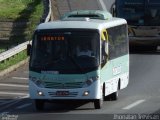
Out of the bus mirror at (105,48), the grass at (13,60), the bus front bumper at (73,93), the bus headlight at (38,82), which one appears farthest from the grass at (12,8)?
the bus front bumper at (73,93)

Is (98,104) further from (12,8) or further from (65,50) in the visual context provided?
(12,8)

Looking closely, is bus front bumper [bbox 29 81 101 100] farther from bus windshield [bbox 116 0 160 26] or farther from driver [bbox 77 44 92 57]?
bus windshield [bbox 116 0 160 26]

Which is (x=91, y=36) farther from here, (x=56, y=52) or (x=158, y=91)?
(x=158, y=91)

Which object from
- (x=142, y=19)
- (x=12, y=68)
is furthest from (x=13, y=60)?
(x=142, y=19)

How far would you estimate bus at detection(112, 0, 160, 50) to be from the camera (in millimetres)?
38656

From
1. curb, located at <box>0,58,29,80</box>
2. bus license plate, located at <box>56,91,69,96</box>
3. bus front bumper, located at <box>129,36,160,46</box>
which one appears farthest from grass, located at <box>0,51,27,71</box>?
bus license plate, located at <box>56,91,69,96</box>

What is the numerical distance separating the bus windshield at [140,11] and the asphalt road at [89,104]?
23.6ft

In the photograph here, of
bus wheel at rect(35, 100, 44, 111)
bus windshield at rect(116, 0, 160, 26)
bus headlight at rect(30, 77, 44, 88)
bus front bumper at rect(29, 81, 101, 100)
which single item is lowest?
bus windshield at rect(116, 0, 160, 26)

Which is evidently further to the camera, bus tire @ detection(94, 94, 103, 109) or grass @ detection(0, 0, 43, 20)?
grass @ detection(0, 0, 43, 20)

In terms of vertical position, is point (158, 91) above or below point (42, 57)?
below

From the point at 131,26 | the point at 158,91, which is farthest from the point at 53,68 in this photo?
the point at 131,26

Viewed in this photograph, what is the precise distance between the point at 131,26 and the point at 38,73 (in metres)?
18.3

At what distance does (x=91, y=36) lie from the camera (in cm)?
2122

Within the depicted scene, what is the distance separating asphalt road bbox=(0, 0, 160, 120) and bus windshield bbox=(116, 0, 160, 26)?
7197 mm
